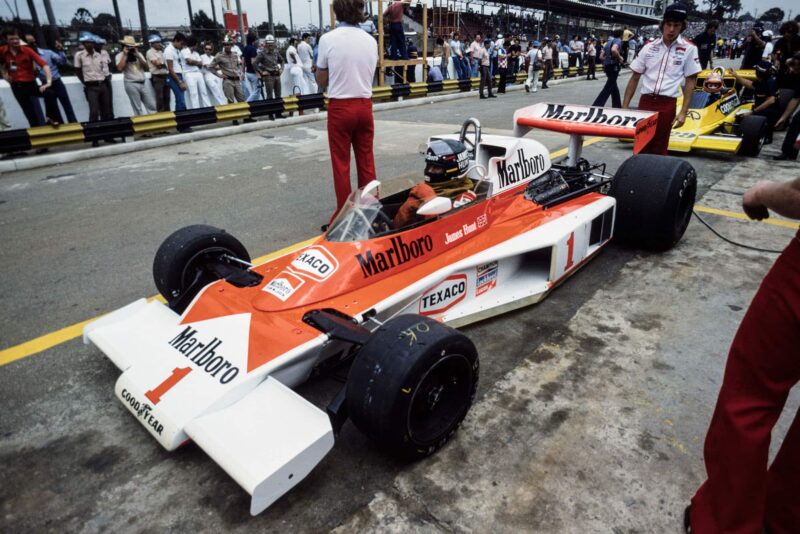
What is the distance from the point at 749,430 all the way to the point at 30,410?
3.29 meters

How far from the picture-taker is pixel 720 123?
870 centimetres

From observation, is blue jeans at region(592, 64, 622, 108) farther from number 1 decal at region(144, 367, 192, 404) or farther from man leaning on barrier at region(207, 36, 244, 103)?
number 1 decal at region(144, 367, 192, 404)

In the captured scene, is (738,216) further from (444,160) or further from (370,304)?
(370,304)

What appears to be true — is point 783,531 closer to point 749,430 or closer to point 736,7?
point 749,430

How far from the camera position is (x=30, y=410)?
277 centimetres

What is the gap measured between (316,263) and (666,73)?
4.45 meters

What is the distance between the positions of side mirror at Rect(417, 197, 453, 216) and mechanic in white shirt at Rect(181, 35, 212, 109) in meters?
9.89

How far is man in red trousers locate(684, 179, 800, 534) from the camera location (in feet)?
5.12

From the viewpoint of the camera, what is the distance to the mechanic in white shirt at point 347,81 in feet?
15.0

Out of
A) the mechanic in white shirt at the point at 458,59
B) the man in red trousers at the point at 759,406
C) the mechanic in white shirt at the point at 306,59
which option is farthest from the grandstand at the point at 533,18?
the man in red trousers at the point at 759,406

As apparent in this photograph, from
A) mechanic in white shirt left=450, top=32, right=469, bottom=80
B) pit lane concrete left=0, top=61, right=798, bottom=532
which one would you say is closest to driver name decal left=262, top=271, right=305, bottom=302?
pit lane concrete left=0, top=61, right=798, bottom=532

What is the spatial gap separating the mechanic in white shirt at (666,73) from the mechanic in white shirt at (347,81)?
288cm

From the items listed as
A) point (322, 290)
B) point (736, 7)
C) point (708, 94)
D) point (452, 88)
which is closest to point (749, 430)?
point (322, 290)

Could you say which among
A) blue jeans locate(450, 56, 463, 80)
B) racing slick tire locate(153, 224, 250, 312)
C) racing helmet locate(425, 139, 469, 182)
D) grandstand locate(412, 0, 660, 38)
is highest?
grandstand locate(412, 0, 660, 38)
